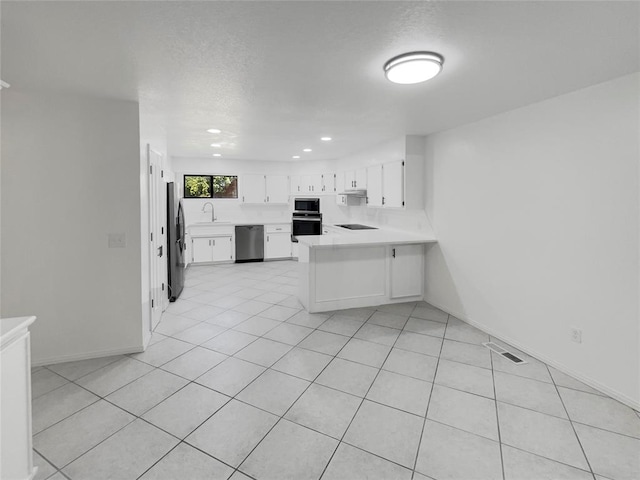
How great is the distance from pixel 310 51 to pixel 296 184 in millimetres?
5671

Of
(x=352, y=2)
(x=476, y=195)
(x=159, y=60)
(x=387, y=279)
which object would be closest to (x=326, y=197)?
(x=387, y=279)

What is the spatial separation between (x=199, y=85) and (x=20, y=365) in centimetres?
211

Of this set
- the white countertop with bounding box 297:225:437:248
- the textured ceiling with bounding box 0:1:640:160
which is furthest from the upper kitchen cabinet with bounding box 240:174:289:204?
the textured ceiling with bounding box 0:1:640:160

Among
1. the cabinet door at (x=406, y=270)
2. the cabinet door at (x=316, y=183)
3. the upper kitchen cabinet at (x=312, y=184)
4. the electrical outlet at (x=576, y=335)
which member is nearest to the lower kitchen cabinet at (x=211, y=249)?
the upper kitchen cabinet at (x=312, y=184)

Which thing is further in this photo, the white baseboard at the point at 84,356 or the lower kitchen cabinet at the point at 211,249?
the lower kitchen cabinet at the point at 211,249

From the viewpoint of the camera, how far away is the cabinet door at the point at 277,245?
7.45 m

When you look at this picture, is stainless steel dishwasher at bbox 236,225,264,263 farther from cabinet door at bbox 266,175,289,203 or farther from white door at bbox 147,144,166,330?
white door at bbox 147,144,166,330

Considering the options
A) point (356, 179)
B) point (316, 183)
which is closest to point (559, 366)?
point (356, 179)

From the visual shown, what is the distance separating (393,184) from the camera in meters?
4.74

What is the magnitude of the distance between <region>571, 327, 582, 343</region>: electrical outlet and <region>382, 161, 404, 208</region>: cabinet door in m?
2.45

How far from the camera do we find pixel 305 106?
311cm

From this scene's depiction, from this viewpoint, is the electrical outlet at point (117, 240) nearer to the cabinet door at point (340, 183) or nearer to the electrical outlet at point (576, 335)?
the electrical outlet at point (576, 335)

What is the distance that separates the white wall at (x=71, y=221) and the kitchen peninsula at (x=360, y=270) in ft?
6.42

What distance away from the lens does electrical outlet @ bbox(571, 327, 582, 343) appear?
2644 mm
